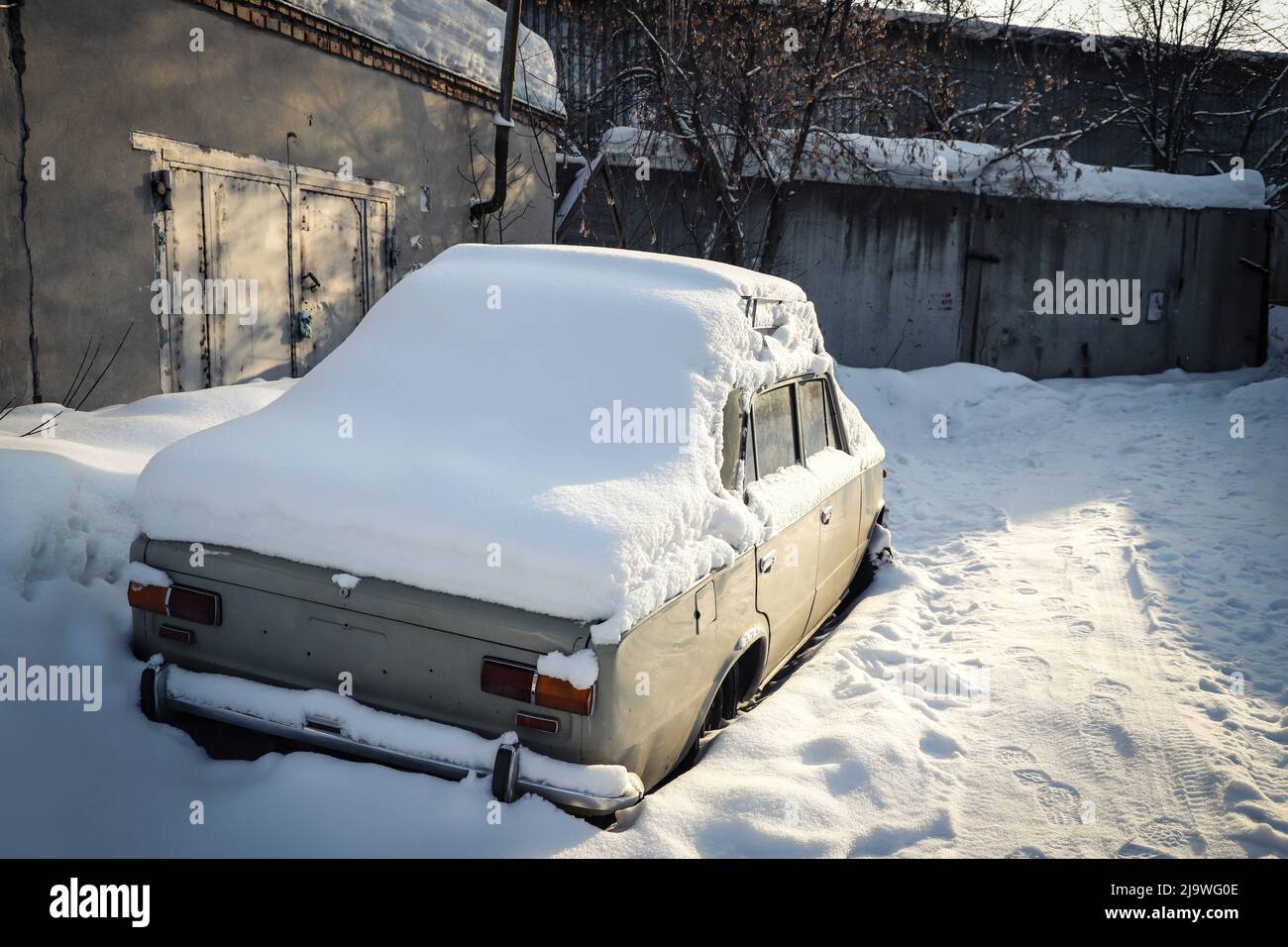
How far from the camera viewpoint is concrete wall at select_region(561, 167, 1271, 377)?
12.6m

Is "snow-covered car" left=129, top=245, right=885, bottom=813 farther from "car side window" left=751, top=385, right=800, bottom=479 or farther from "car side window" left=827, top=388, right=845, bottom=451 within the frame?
"car side window" left=827, top=388, right=845, bottom=451

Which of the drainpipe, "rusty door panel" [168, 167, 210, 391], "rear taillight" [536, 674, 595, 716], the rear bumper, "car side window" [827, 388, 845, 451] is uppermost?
the drainpipe

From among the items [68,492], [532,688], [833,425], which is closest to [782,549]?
[833,425]

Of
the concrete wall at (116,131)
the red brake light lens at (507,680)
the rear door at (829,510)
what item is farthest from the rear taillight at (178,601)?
the concrete wall at (116,131)

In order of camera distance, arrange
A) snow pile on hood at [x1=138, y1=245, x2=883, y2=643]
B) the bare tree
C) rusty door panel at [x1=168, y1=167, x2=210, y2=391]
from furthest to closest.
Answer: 1. the bare tree
2. rusty door panel at [x1=168, y1=167, x2=210, y2=391]
3. snow pile on hood at [x1=138, y1=245, x2=883, y2=643]

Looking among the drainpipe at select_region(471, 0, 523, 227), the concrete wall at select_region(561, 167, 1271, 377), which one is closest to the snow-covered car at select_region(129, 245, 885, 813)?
the drainpipe at select_region(471, 0, 523, 227)

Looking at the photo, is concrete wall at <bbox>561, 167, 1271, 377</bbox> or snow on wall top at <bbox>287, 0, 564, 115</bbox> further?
concrete wall at <bbox>561, 167, 1271, 377</bbox>

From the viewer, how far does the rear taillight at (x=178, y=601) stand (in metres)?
2.81

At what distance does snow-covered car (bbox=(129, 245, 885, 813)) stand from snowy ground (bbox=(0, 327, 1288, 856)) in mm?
177

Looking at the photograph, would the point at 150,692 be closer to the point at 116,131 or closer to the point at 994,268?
the point at 116,131

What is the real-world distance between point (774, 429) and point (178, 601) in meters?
2.29

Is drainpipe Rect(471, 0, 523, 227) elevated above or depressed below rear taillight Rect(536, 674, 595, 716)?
above

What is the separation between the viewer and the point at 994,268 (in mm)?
12969

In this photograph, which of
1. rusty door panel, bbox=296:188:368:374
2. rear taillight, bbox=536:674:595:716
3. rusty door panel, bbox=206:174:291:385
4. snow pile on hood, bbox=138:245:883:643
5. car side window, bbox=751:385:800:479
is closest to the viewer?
rear taillight, bbox=536:674:595:716
